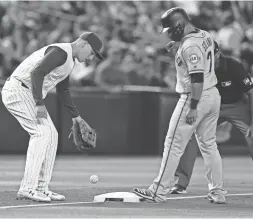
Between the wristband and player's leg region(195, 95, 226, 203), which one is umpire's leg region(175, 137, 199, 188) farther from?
the wristband

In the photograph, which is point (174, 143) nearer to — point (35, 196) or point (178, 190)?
point (35, 196)

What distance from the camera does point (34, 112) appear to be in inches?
350

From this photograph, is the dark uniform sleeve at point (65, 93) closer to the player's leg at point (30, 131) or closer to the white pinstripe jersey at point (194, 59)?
the player's leg at point (30, 131)

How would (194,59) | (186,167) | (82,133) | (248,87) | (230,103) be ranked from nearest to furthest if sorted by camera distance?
1. (194,59)
2. (82,133)
3. (248,87)
4. (186,167)
5. (230,103)

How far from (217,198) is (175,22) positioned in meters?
1.98

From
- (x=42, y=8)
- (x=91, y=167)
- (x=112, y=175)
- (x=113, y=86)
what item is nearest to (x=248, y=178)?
(x=112, y=175)

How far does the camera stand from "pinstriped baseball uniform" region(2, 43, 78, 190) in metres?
8.78

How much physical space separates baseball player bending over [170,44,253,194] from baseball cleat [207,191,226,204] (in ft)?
4.18

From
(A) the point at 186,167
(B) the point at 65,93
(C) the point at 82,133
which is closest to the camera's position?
(B) the point at 65,93

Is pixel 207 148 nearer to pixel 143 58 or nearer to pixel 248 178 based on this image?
pixel 248 178

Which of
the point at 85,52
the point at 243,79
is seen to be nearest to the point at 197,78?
the point at 85,52

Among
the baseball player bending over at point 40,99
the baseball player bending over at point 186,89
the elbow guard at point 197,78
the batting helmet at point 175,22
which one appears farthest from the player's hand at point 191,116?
the baseball player bending over at point 40,99

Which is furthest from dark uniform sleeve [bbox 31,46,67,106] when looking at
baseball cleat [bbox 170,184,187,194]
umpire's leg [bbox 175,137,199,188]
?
umpire's leg [bbox 175,137,199,188]

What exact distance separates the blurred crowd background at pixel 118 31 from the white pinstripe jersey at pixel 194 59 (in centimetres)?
1043
